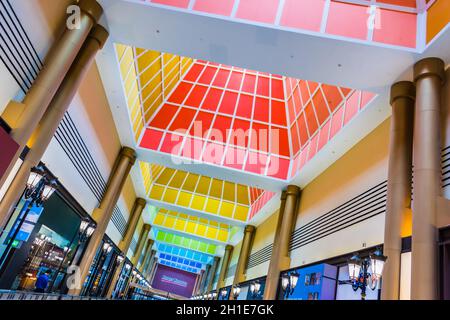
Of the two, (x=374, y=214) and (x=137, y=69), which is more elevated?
(x=137, y=69)

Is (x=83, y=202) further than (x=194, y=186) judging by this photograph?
No

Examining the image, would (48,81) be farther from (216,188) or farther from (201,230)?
(201,230)

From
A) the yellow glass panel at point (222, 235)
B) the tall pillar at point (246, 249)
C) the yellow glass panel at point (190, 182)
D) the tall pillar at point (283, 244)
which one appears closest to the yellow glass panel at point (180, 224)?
the yellow glass panel at point (222, 235)

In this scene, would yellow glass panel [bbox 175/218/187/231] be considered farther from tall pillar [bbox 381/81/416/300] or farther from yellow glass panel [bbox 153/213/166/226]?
tall pillar [bbox 381/81/416/300]

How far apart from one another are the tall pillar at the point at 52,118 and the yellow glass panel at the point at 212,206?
53.6 feet

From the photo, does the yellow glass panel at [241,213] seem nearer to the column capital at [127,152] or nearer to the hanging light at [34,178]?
the column capital at [127,152]

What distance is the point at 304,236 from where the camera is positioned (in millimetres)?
14523

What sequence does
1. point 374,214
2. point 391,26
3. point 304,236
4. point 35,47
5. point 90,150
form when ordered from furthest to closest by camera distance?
point 304,236
point 90,150
point 374,214
point 391,26
point 35,47

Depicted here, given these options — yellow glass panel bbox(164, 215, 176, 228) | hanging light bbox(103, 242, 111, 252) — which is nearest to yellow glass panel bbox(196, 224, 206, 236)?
yellow glass panel bbox(164, 215, 176, 228)

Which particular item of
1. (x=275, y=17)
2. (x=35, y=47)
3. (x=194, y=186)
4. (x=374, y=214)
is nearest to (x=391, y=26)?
(x=275, y=17)

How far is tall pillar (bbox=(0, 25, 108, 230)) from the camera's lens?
26.5ft

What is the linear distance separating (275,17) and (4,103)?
675cm

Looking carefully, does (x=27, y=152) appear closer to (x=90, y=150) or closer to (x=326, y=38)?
(x=90, y=150)

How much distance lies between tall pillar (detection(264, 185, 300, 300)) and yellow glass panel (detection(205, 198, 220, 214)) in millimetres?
8251
